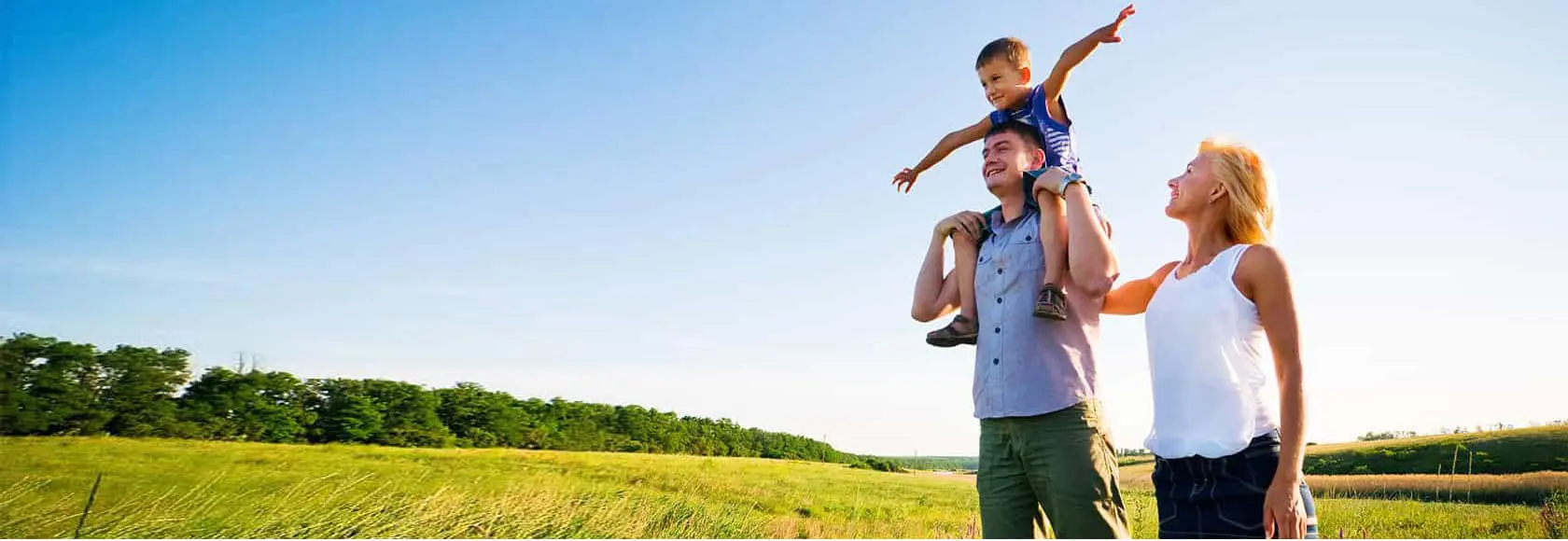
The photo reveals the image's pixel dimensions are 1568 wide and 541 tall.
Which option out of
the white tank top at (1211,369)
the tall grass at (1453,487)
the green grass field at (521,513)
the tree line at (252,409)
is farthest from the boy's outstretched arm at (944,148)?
the tree line at (252,409)

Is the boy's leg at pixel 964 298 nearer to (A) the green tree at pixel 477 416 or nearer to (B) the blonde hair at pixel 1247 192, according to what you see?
(B) the blonde hair at pixel 1247 192

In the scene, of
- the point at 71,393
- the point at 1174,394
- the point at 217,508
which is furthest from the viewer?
the point at 71,393

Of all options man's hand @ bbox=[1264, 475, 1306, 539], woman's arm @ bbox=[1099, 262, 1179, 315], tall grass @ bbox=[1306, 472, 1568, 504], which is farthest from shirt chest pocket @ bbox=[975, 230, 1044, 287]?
tall grass @ bbox=[1306, 472, 1568, 504]

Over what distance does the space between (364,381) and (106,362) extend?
11125 millimetres

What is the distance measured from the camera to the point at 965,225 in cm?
359

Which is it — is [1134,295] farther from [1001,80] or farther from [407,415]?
[407,415]

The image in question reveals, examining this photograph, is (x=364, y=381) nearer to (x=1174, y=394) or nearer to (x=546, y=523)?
(x=546, y=523)

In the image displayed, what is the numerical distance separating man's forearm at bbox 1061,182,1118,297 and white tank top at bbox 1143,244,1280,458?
29cm

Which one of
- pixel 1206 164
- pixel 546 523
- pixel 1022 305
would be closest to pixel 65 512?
pixel 546 523

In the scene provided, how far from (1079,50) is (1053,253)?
2.09 metres

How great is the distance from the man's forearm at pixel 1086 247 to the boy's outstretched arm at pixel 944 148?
1.81 m

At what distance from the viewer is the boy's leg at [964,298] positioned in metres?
3.56

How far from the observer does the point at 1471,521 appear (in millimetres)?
12102

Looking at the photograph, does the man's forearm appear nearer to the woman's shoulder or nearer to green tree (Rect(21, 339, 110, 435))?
the woman's shoulder
